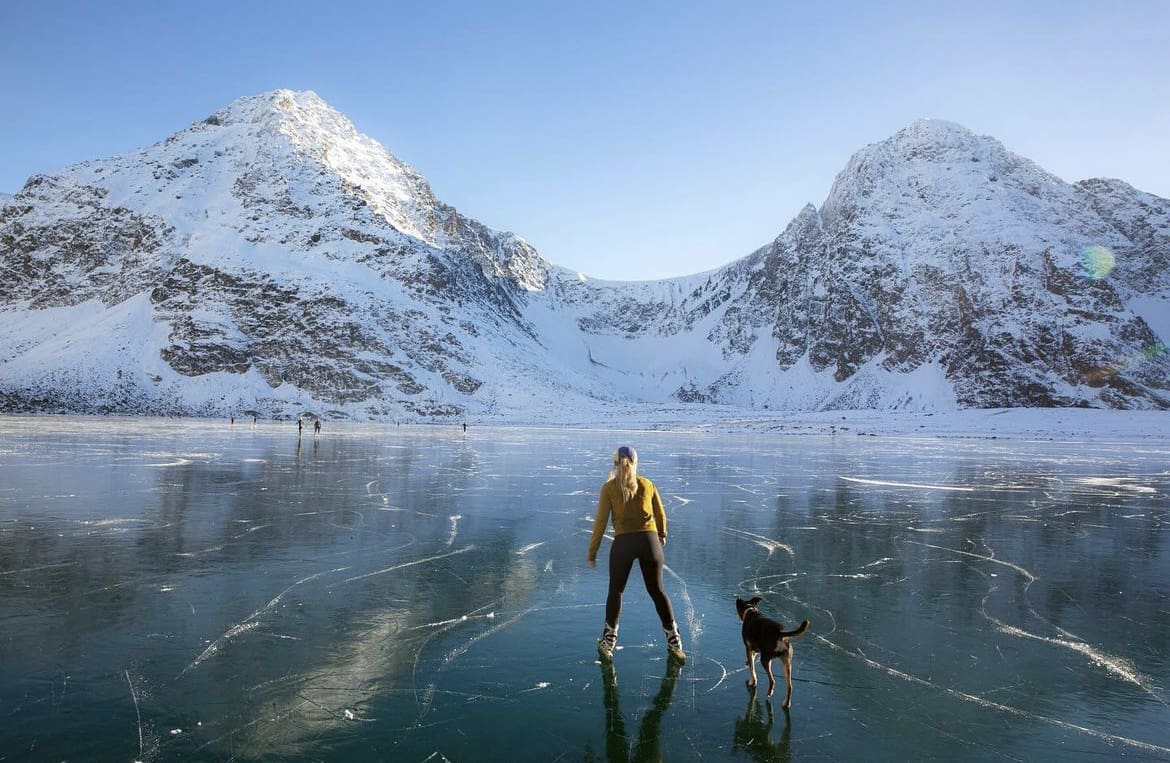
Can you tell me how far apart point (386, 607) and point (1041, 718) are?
6647 millimetres

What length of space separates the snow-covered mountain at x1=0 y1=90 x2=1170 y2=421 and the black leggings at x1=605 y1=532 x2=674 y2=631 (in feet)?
330

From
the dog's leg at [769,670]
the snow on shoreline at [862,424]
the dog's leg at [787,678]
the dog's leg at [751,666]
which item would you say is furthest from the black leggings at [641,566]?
the snow on shoreline at [862,424]

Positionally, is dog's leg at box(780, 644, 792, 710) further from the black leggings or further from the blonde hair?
the blonde hair

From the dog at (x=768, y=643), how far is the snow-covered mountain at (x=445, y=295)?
102m

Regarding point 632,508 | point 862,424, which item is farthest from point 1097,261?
point 632,508

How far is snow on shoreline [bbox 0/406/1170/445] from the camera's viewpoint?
7281 centimetres

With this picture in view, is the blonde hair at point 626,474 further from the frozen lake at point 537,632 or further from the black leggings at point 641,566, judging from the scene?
the frozen lake at point 537,632

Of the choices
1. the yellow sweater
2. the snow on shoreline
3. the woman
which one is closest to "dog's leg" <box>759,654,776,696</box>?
the woman

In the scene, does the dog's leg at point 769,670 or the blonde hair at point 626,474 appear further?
the blonde hair at point 626,474

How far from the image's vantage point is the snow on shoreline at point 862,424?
72.8 metres

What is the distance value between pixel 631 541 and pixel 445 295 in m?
138

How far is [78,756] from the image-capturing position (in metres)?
4.66

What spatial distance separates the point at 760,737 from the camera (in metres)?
5.23

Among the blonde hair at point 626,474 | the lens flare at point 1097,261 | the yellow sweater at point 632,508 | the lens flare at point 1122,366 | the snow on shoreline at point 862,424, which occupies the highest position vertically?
the lens flare at point 1097,261
